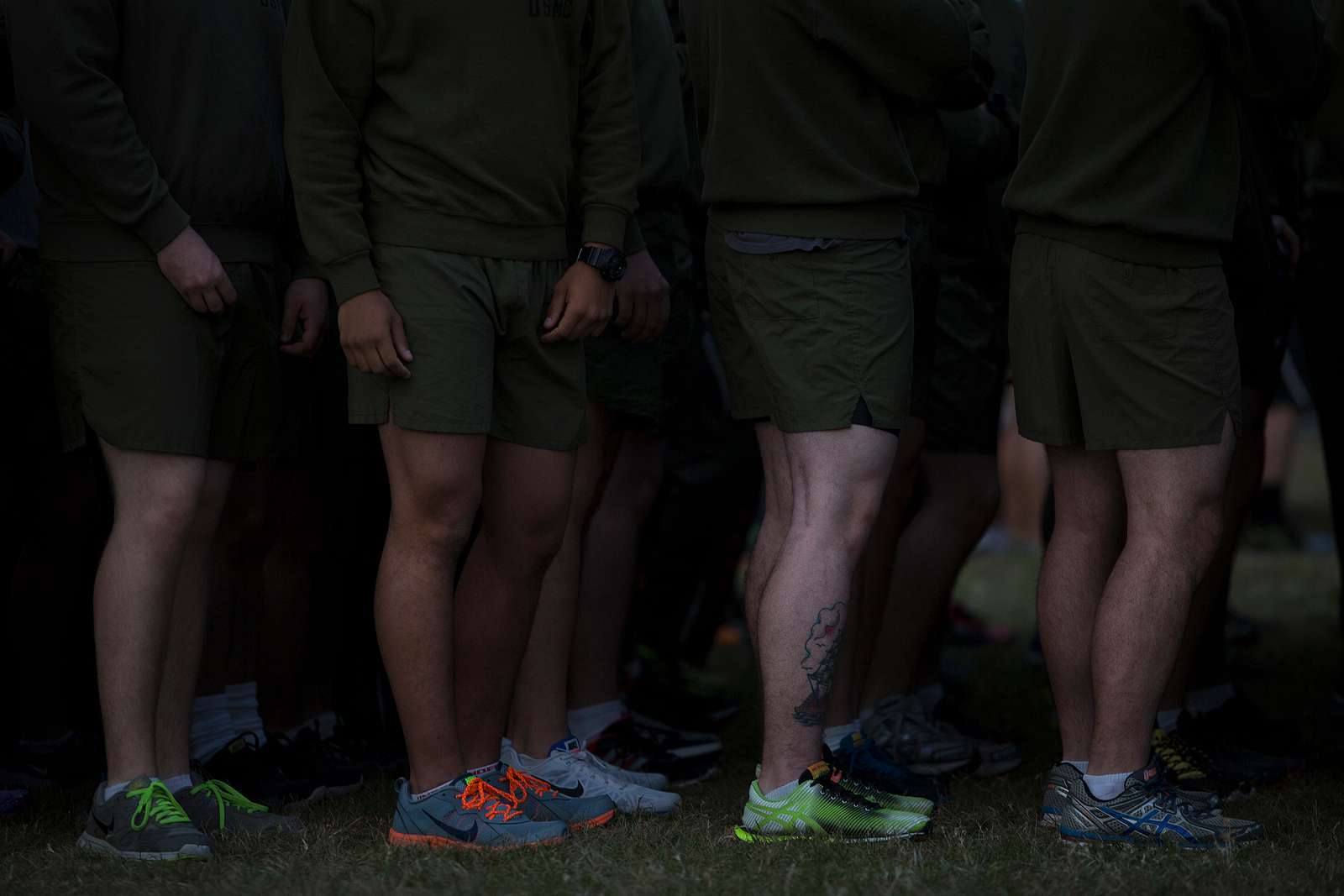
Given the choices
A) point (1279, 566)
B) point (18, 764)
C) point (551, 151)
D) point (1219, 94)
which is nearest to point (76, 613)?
point (18, 764)

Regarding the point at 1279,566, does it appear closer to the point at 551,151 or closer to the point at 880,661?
the point at 880,661

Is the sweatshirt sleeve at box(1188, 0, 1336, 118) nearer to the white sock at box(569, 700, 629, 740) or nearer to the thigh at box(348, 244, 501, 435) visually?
the thigh at box(348, 244, 501, 435)

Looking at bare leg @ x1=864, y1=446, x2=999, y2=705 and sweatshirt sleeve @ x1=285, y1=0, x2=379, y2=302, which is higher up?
sweatshirt sleeve @ x1=285, y1=0, x2=379, y2=302

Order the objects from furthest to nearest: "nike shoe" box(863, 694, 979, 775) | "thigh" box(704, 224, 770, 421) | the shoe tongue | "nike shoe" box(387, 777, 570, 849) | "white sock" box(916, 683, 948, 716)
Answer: "white sock" box(916, 683, 948, 716)
"nike shoe" box(863, 694, 979, 775)
the shoe tongue
"thigh" box(704, 224, 770, 421)
"nike shoe" box(387, 777, 570, 849)

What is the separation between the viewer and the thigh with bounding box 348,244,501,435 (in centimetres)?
308

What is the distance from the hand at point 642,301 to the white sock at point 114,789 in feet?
4.79

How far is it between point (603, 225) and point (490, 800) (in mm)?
1197

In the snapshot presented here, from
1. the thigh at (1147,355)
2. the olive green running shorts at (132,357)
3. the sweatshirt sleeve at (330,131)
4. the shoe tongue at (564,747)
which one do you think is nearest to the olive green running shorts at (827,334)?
the thigh at (1147,355)

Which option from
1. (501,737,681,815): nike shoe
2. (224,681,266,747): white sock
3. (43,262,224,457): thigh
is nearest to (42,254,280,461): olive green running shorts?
(43,262,224,457): thigh

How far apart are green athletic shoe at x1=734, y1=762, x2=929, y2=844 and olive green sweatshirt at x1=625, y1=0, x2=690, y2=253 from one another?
146cm

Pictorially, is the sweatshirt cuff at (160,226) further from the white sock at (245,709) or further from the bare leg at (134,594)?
the white sock at (245,709)

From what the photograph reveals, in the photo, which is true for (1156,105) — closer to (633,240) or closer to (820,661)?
(633,240)

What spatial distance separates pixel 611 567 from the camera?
14.1 feet

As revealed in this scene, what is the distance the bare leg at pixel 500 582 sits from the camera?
3.29 metres
